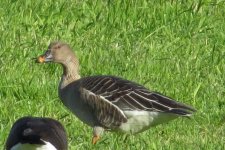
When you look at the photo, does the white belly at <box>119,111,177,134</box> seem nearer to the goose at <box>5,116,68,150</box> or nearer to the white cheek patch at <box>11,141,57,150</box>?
the goose at <box>5,116,68,150</box>

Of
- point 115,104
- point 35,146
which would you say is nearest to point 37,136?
point 35,146

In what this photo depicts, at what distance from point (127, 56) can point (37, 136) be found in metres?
4.19

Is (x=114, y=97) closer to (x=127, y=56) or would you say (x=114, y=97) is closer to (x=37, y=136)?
(x=127, y=56)

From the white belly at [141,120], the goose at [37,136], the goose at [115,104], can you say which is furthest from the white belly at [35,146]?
the white belly at [141,120]

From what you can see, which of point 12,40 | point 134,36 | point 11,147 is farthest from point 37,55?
point 11,147

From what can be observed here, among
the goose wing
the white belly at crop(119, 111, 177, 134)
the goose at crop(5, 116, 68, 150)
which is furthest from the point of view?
the goose wing

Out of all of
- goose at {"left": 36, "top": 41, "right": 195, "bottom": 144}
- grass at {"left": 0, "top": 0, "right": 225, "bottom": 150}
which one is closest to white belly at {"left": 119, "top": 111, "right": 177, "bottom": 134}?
goose at {"left": 36, "top": 41, "right": 195, "bottom": 144}

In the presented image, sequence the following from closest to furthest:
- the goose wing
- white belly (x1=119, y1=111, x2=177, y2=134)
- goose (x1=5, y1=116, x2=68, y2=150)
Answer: goose (x1=5, y1=116, x2=68, y2=150) → white belly (x1=119, y1=111, x2=177, y2=134) → the goose wing

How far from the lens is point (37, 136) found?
843 cm

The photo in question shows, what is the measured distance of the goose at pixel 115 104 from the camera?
10.4 meters

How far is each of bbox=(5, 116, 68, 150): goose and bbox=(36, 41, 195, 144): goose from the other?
4.62 ft

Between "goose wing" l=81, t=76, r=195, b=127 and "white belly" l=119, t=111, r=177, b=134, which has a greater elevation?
"goose wing" l=81, t=76, r=195, b=127

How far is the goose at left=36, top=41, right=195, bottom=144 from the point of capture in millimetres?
10445

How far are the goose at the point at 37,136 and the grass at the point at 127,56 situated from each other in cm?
115
